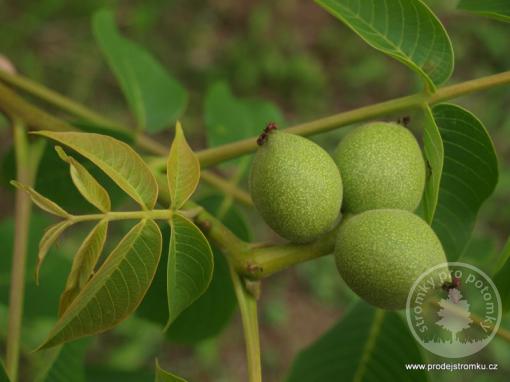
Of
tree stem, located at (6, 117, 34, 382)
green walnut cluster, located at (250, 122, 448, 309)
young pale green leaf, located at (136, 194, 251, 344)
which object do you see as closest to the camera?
green walnut cluster, located at (250, 122, 448, 309)

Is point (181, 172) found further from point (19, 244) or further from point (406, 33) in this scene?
point (19, 244)

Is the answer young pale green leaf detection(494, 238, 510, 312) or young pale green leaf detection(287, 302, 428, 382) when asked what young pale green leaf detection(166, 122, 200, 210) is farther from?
young pale green leaf detection(287, 302, 428, 382)

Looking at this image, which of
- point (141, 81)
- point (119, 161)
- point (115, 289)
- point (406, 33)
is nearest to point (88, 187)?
point (119, 161)

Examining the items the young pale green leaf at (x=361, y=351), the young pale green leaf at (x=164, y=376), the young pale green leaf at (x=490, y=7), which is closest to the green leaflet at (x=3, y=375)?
the young pale green leaf at (x=164, y=376)

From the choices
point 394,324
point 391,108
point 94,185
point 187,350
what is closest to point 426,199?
point 391,108

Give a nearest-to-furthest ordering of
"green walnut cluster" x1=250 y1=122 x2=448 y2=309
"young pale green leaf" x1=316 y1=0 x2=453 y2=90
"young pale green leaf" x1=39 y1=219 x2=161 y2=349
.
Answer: "young pale green leaf" x1=39 y1=219 x2=161 y2=349
"green walnut cluster" x1=250 y1=122 x2=448 y2=309
"young pale green leaf" x1=316 y1=0 x2=453 y2=90

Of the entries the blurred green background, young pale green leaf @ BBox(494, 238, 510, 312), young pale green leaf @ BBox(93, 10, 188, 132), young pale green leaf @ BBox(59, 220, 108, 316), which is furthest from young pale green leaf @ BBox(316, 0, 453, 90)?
the blurred green background

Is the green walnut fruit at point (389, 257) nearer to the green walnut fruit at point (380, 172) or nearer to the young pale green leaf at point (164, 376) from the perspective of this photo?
the green walnut fruit at point (380, 172)
